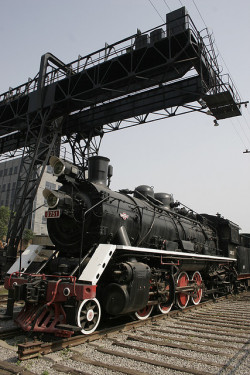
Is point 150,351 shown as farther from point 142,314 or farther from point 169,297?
point 169,297

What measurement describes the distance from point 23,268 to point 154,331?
3.11 meters

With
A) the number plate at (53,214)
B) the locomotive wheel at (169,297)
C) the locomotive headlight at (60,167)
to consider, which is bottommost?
the locomotive wheel at (169,297)

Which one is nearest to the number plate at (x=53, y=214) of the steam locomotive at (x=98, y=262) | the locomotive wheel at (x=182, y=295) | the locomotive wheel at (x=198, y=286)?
the steam locomotive at (x=98, y=262)

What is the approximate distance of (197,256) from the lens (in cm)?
916

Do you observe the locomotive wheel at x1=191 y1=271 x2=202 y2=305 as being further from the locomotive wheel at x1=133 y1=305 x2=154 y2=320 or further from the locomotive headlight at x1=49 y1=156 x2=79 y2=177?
the locomotive headlight at x1=49 y1=156 x2=79 y2=177

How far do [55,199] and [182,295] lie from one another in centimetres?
496

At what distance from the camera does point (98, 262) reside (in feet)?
18.2

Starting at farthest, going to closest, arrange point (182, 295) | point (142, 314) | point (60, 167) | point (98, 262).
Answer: point (182, 295) → point (142, 314) → point (60, 167) → point (98, 262)

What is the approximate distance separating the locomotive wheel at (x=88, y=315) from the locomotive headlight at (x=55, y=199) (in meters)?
1.99

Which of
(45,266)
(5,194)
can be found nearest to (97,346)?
(45,266)

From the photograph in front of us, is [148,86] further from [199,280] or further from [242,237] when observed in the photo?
[242,237]

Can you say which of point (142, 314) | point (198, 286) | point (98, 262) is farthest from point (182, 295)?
point (98, 262)

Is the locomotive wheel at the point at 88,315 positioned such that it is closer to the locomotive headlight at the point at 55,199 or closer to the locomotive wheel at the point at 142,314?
the locomotive wheel at the point at 142,314

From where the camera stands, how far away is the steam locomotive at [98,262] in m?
5.24
